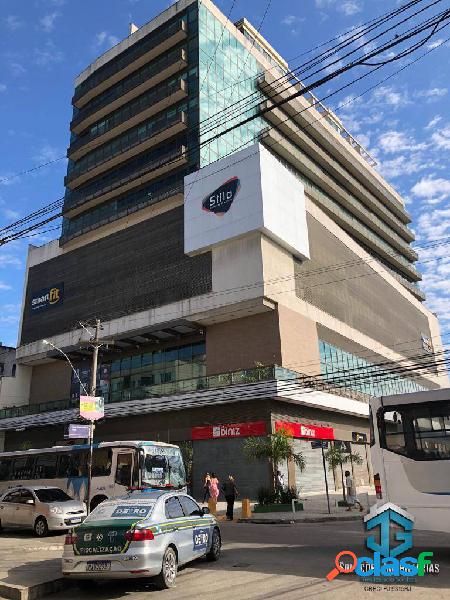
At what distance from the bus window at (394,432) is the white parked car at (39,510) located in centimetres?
1171

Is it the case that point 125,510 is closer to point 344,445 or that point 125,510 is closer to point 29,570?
point 29,570

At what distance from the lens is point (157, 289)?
41938 millimetres

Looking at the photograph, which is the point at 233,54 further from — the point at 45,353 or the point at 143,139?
the point at 45,353

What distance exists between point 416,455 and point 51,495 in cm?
1332

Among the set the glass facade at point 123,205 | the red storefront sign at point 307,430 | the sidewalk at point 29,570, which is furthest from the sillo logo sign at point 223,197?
the sidewalk at point 29,570

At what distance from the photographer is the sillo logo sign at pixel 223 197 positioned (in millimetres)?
39062

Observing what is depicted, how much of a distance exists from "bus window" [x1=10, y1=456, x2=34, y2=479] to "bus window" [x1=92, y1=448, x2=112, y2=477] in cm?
434

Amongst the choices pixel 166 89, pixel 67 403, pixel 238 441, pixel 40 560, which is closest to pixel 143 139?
pixel 166 89

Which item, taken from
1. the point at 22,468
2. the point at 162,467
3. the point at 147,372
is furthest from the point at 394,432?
the point at 147,372

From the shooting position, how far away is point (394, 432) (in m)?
10.7

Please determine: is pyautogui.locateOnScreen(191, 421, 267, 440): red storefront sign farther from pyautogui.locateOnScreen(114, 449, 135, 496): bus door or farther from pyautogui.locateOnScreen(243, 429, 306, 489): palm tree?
pyautogui.locateOnScreen(114, 449, 135, 496): bus door

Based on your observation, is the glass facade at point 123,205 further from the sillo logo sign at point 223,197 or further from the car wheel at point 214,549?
the car wheel at point 214,549

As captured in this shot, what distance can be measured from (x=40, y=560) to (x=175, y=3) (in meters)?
55.3

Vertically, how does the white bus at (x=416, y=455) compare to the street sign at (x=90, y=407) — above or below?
below
